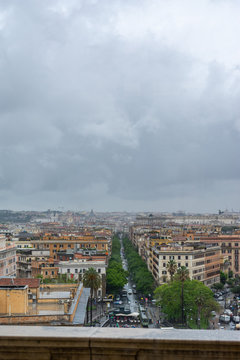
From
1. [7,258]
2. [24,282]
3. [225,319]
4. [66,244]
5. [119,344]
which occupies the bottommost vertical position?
[225,319]

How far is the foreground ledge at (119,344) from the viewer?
4508mm

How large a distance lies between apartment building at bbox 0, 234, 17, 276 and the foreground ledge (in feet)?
167

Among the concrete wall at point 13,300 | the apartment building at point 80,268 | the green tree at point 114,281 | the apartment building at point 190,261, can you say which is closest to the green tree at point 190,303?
the apartment building at point 80,268

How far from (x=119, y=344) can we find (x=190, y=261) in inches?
2563

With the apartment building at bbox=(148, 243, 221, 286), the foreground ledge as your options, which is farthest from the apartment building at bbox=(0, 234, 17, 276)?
the foreground ledge

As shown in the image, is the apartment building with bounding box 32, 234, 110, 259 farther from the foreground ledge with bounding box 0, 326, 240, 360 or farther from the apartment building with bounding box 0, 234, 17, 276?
the foreground ledge with bounding box 0, 326, 240, 360

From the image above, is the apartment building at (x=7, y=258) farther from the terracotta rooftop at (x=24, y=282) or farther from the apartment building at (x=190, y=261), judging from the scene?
the terracotta rooftop at (x=24, y=282)

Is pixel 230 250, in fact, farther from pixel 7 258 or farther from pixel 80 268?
pixel 7 258

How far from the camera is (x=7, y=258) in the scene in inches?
2212

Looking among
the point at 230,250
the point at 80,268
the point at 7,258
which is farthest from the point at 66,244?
the point at 230,250

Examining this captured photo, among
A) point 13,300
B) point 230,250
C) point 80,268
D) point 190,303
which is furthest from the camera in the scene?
point 230,250

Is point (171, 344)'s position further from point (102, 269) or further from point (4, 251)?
point (102, 269)

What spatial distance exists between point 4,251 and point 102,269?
15.4m

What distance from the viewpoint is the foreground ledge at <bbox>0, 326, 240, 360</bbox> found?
451 centimetres
